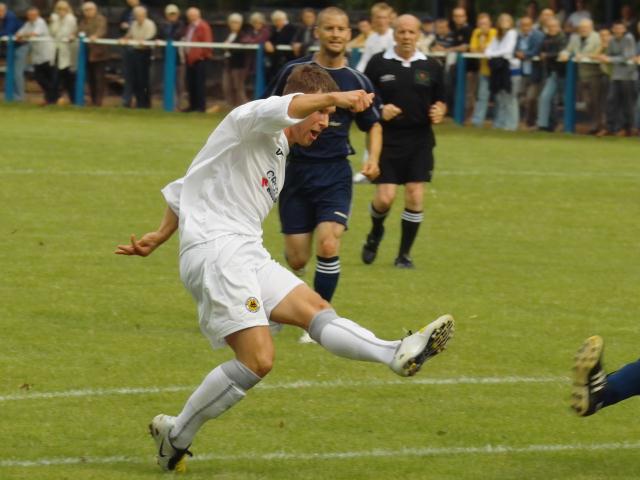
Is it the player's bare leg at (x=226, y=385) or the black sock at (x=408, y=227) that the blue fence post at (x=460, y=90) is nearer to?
the black sock at (x=408, y=227)

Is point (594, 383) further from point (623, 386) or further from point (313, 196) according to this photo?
point (313, 196)

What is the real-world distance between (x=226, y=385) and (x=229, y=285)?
1.36 ft

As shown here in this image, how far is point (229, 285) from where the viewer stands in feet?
21.0

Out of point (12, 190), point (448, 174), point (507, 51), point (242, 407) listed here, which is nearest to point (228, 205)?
point (242, 407)

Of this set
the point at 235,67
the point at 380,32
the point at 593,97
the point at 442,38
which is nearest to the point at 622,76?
the point at 593,97

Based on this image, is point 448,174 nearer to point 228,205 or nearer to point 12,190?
point 12,190

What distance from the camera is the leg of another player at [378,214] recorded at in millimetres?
12672

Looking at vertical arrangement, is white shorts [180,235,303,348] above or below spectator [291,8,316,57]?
above

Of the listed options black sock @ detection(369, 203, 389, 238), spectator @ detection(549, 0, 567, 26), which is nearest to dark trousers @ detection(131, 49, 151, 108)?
spectator @ detection(549, 0, 567, 26)

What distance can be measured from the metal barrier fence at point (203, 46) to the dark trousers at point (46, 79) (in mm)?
450

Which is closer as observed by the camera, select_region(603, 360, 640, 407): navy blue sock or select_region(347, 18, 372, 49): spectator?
select_region(603, 360, 640, 407): navy blue sock

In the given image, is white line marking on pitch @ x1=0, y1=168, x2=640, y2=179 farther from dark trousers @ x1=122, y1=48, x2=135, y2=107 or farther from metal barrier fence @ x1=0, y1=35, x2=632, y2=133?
dark trousers @ x1=122, y1=48, x2=135, y2=107

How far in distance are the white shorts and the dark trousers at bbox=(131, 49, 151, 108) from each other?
21412mm

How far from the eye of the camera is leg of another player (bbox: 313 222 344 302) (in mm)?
9711
